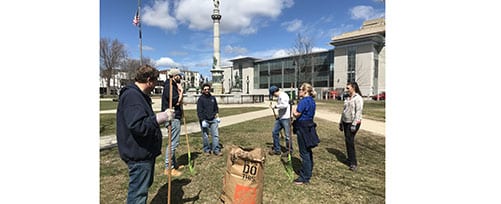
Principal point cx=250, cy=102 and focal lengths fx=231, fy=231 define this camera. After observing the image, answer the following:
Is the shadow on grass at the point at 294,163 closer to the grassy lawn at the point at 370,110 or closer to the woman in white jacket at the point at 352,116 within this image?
the woman in white jacket at the point at 352,116

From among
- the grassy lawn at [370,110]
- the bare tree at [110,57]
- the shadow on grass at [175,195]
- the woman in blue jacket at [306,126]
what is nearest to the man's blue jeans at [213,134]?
the shadow on grass at [175,195]

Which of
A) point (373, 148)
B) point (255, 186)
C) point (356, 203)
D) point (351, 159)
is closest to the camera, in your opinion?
point (255, 186)

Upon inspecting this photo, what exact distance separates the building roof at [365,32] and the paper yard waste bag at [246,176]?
51121mm

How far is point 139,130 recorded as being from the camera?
219cm

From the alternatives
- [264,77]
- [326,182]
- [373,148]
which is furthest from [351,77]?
[326,182]

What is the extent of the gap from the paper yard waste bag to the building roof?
51.1 metres

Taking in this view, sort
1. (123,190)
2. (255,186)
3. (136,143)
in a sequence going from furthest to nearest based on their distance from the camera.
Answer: (123,190) < (255,186) < (136,143)

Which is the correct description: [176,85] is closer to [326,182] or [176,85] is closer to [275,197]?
[275,197]

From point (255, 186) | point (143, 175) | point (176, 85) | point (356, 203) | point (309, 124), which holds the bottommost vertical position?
point (356, 203)

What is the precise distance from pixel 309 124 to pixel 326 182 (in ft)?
3.95

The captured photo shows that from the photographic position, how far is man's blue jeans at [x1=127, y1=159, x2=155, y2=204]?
7.95ft

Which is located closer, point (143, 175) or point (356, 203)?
point (143, 175)

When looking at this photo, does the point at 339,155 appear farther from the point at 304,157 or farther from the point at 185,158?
the point at 185,158

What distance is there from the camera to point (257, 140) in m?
7.72
